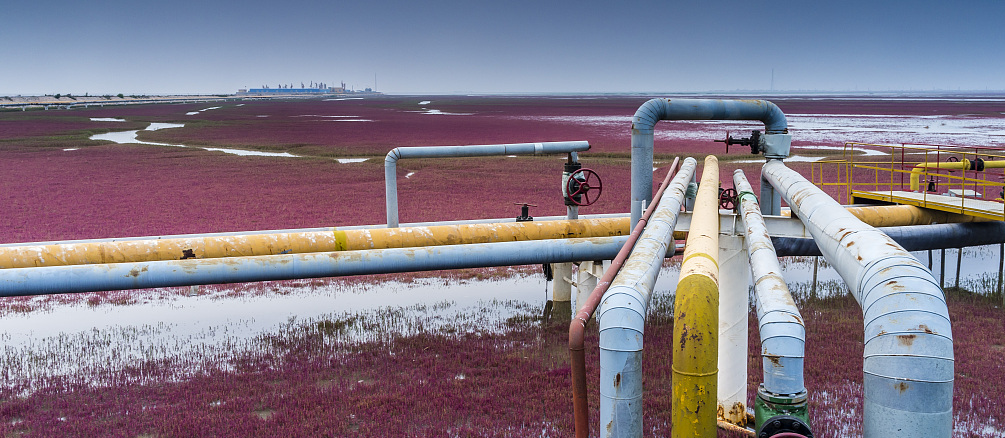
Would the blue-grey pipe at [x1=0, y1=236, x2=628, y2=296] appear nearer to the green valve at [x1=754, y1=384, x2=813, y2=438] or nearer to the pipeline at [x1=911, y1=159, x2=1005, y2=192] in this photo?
the green valve at [x1=754, y1=384, x2=813, y2=438]

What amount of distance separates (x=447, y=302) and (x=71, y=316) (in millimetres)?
6820

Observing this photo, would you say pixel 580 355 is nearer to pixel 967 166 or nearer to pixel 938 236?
pixel 938 236

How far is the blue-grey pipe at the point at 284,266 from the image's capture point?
8422 mm

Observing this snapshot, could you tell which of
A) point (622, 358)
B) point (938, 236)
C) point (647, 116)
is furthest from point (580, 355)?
point (938, 236)

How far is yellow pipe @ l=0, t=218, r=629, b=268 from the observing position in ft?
32.7

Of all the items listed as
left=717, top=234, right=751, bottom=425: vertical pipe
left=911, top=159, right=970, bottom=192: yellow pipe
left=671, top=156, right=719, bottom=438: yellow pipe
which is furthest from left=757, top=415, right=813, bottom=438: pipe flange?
left=911, top=159, right=970, bottom=192: yellow pipe

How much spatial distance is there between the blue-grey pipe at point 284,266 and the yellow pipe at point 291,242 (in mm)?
1193

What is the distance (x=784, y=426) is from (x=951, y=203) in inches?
440

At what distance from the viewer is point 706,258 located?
5.03 m

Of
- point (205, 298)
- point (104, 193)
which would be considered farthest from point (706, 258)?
point (104, 193)

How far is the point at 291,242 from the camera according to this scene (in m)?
10.7

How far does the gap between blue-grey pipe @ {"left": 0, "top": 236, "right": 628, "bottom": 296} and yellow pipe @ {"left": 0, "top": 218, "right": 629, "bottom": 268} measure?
119 centimetres

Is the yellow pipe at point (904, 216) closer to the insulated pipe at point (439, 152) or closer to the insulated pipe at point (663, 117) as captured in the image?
the insulated pipe at point (663, 117)

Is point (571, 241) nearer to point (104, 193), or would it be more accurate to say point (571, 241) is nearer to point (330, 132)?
point (104, 193)
